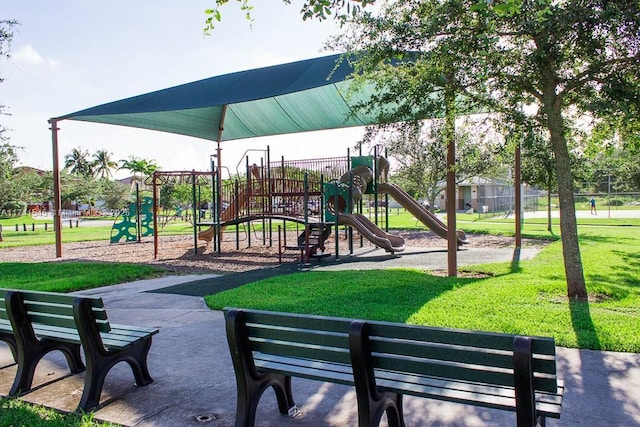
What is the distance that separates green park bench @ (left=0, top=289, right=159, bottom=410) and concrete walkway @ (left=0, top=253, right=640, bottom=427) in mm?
157

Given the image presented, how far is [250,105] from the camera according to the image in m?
18.5

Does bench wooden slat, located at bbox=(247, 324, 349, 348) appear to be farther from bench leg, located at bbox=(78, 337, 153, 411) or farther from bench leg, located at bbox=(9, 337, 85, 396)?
bench leg, located at bbox=(9, 337, 85, 396)

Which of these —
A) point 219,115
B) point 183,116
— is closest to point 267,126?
point 219,115

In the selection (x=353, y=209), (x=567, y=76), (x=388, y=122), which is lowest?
(x=353, y=209)

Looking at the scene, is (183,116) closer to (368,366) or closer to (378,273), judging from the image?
(378,273)

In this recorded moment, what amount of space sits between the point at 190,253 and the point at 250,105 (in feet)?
19.3

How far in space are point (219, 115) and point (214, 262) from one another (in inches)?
302

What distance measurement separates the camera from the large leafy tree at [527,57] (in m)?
6.28

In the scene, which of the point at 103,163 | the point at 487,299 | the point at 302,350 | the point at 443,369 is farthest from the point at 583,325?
the point at 103,163

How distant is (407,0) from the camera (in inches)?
291

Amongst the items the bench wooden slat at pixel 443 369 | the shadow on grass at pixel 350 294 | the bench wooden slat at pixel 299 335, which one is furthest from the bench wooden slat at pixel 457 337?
the shadow on grass at pixel 350 294

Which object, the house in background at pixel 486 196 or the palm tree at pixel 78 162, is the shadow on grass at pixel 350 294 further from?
the palm tree at pixel 78 162

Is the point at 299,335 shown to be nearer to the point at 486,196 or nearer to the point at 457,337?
the point at 457,337

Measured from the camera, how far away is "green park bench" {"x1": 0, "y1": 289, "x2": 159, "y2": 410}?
372 cm
